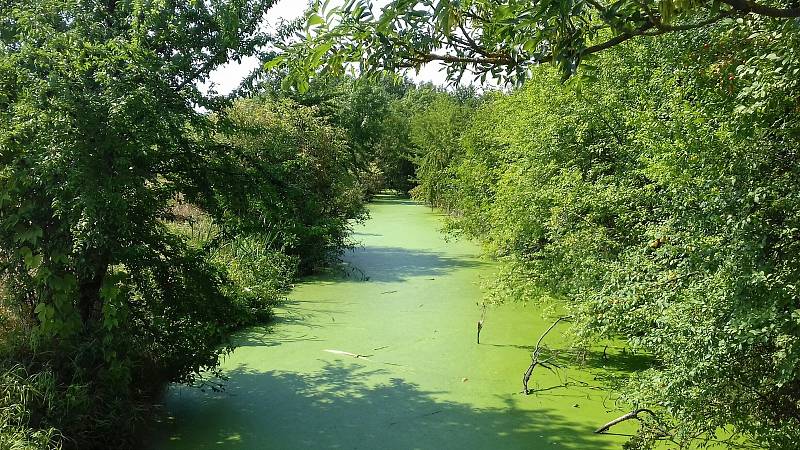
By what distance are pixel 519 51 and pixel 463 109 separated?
17.5 meters

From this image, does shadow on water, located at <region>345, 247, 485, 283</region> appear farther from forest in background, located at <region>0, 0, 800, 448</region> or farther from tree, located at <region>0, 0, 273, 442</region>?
tree, located at <region>0, 0, 273, 442</region>

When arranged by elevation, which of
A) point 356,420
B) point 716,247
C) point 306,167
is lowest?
point 356,420

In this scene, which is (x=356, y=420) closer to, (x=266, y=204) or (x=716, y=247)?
(x=266, y=204)

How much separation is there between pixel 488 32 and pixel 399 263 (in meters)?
8.48

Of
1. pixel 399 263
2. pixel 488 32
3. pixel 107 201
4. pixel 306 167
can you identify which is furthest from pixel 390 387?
pixel 399 263

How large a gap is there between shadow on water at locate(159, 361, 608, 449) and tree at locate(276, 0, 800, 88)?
2.46m

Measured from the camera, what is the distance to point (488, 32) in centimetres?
223

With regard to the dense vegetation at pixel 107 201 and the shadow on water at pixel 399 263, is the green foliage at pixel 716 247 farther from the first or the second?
the shadow on water at pixel 399 263

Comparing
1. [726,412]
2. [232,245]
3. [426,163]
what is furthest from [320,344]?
[426,163]

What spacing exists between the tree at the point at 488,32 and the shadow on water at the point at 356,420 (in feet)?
8.08

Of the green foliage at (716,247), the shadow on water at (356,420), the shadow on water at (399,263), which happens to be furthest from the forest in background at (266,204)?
the shadow on water at (399,263)

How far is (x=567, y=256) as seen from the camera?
481cm

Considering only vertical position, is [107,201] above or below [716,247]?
above

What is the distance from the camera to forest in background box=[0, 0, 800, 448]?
8.27 feet
